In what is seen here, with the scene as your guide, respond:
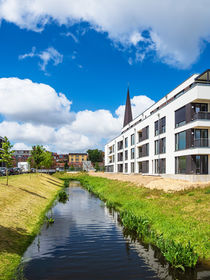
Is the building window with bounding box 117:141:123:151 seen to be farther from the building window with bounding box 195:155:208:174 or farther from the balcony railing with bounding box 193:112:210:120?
the balcony railing with bounding box 193:112:210:120

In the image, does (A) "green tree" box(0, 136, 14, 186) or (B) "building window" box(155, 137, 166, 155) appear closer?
(A) "green tree" box(0, 136, 14, 186)

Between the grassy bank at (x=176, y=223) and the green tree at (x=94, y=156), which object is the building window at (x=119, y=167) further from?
the green tree at (x=94, y=156)

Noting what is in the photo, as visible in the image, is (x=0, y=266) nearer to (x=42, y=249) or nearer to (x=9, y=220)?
(x=42, y=249)

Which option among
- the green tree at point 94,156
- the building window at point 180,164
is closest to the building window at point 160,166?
the building window at point 180,164

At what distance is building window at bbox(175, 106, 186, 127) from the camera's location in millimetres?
30956

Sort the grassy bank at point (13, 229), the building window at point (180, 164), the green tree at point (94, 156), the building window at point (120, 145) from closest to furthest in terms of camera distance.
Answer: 1. the grassy bank at point (13, 229)
2. the building window at point (180, 164)
3. the building window at point (120, 145)
4. the green tree at point (94, 156)

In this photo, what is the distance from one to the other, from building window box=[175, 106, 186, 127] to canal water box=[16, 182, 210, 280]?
1943 cm

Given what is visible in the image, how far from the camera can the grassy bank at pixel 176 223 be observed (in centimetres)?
939

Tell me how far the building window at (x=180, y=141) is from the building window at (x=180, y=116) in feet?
4.60

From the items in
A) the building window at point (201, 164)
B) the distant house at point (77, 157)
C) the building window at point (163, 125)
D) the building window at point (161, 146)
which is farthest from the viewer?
the distant house at point (77, 157)

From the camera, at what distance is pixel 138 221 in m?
14.4

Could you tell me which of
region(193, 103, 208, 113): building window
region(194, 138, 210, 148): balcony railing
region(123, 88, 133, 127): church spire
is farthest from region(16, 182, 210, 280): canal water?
region(123, 88, 133, 127): church spire

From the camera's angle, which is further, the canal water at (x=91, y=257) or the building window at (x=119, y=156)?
the building window at (x=119, y=156)

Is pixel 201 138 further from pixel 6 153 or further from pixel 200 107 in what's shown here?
pixel 6 153
